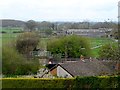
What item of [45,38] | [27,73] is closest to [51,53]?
[45,38]

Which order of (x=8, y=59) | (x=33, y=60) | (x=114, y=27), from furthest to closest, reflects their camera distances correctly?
(x=33, y=60) → (x=8, y=59) → (x=114, y=27)

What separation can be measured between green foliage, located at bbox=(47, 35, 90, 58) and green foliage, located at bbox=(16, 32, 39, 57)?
1416 mm

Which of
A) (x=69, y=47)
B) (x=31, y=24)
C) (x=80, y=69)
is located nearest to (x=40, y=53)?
(x=69, y=47)

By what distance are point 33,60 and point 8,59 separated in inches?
79.1

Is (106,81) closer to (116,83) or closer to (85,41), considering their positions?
(116,83)

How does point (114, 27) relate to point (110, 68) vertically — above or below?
above

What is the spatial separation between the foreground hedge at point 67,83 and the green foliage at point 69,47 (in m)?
9.55

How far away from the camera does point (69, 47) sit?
1769 centimetres

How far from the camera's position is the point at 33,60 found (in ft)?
43.3

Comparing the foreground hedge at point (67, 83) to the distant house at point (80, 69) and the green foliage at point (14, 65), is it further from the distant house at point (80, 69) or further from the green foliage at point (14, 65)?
the green foliage at point (14, 65)

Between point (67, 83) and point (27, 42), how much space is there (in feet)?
27.7

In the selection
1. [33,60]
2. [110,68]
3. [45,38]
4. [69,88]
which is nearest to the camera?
[69,88]

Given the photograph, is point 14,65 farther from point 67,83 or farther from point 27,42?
point 27,42

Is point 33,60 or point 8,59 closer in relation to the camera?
A: point 8,59
